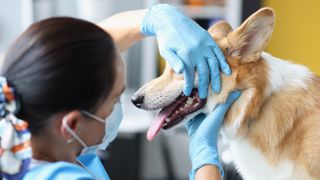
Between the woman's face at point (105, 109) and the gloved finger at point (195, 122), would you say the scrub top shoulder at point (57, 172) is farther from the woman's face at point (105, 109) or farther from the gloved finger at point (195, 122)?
the gloved finger at point (195, 122)

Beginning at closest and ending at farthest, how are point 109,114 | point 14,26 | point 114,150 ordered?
point 109,114
point 114,150
point 14,26

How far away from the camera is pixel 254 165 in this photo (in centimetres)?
118

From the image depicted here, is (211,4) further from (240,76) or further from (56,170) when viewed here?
(56,170)

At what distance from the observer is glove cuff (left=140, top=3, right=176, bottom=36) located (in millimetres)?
1245

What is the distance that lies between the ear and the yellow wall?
84.7 inches

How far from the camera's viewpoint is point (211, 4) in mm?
2869

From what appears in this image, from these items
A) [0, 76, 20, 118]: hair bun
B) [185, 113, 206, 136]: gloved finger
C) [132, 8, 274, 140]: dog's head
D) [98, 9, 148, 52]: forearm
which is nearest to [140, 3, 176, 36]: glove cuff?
[98, 9, 148, 52]: forearm

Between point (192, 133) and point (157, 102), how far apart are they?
0.39 ft

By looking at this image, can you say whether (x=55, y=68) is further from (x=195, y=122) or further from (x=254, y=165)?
(x=254, y=165)

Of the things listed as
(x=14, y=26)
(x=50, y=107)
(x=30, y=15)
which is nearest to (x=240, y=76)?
(x=50, y=107)

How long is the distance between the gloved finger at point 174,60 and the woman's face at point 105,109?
0.80ft

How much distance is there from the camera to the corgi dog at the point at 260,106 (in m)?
1.11

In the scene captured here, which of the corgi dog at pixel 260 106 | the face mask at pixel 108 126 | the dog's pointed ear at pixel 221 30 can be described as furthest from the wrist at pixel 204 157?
the dog's pointed ear at pixel 221 30

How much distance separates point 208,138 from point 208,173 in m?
0.11
